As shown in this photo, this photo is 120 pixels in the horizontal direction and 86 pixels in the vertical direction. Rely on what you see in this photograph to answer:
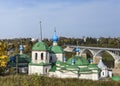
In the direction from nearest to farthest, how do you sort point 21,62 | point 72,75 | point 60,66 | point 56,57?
point 72,75 → point 60,66 → point 56,57 → point 21,62

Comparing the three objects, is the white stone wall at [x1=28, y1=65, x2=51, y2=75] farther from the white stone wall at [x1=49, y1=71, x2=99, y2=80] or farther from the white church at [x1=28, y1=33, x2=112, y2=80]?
the white stone wall at [x1=49, y1=71, x2=99, y2=80]

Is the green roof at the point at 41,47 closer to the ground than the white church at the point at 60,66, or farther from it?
farther from it

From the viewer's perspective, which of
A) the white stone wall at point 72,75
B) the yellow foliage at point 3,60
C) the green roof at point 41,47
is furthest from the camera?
the green roof at point 41,47

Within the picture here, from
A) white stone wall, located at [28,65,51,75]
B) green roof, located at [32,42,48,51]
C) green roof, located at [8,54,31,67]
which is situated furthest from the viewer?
green roof, located at [8,54,31,67]

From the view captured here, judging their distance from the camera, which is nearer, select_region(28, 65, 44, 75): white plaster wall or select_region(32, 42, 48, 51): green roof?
select_region(28, 65, 44, 75): white plaster wall

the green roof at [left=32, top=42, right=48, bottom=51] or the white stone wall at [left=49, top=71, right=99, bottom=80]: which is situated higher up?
the green roof at [left=32, top=42, right=48, bottom=51]

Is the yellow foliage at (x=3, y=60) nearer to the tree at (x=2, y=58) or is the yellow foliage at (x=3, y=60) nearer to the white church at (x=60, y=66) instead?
the tree at (x=2, y=58)

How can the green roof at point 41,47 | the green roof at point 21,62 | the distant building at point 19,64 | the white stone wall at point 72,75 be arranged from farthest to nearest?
the green roof at point 21,62, the distant building at point 19,64, the green roof at point 41,47, the white stone wall at point 72,75

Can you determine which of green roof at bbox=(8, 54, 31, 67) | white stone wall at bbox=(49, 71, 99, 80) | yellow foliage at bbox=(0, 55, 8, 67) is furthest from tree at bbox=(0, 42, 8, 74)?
green roof at bbox=(8, 54, 31, 67)

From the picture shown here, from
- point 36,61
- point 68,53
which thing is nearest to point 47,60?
point 36,61

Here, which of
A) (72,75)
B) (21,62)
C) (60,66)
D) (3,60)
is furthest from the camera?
(21,62)

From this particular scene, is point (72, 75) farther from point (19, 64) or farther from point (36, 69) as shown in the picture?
point (19, 64)

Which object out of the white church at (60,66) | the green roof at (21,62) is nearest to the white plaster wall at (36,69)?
the white church at (60,66)

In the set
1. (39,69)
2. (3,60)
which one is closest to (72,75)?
(39,69)
